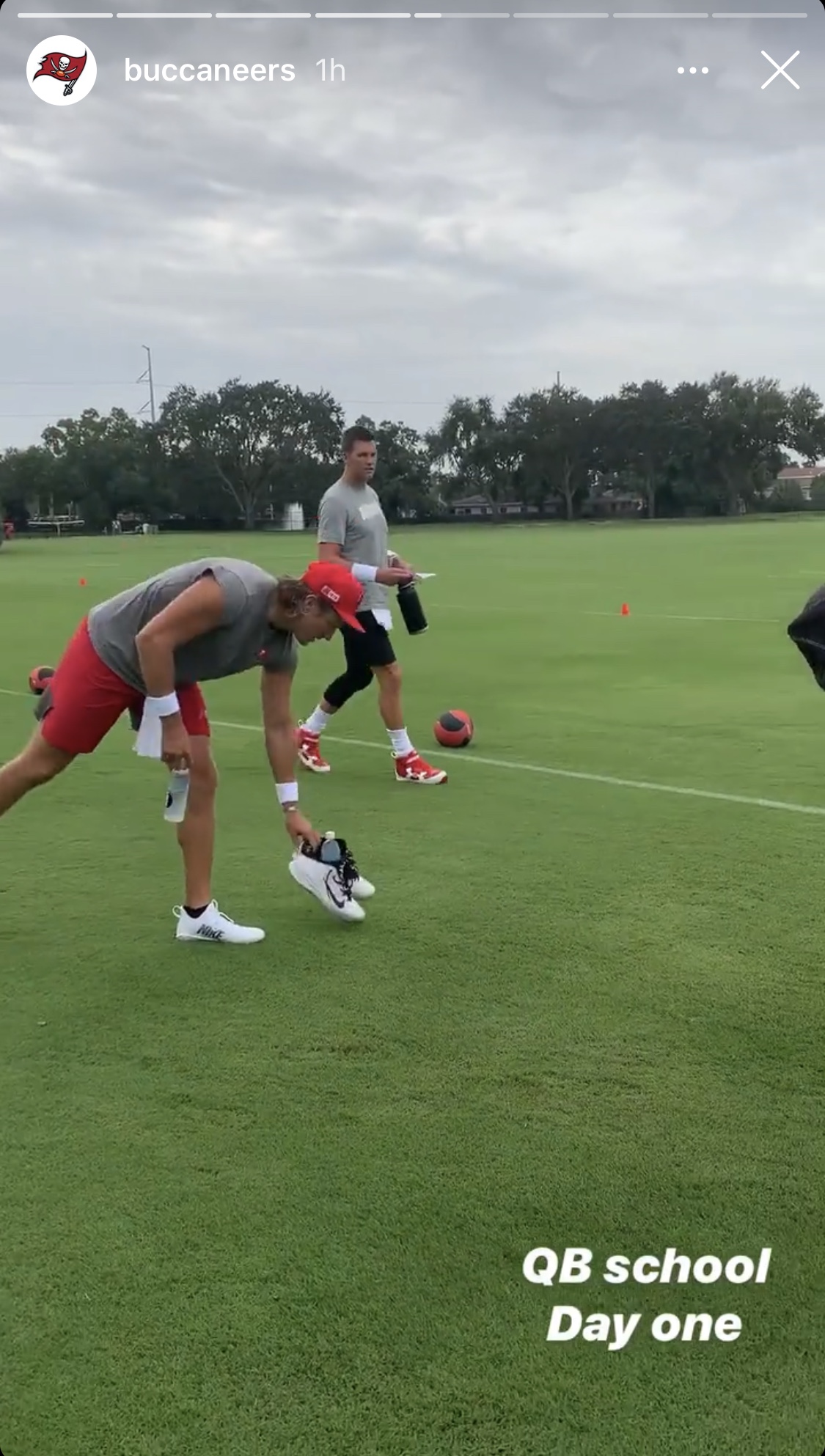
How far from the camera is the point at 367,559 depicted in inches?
308

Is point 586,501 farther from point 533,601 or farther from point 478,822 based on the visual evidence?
point 478,822

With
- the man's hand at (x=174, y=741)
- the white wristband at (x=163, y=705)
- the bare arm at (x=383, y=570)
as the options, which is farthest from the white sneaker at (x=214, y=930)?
the bare arm at (x=383, y=570)

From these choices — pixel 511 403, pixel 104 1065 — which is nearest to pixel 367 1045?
Result: pixel 104 1065

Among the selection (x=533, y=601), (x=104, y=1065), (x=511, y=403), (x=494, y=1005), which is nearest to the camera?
(x=104, y=1065)

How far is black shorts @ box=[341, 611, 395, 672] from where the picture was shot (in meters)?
7.80

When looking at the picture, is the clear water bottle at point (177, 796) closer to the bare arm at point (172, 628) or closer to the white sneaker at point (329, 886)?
the bare arm at point (172, 628)

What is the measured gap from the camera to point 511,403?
82.1 m

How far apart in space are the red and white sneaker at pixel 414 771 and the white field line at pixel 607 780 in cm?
51

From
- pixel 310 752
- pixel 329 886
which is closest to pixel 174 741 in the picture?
pixel 329 886

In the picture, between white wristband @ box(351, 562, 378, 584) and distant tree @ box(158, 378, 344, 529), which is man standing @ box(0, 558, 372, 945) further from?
distant tree @ box(158, 378, 344, 529)

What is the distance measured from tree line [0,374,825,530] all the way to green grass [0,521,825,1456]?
5747cm

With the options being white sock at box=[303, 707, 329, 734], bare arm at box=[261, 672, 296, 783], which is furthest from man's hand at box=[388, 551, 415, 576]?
bare arm at box=[261, 672, 296, 783]

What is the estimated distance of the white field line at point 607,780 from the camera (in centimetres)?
692

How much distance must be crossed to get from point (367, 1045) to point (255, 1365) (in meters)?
1.49
